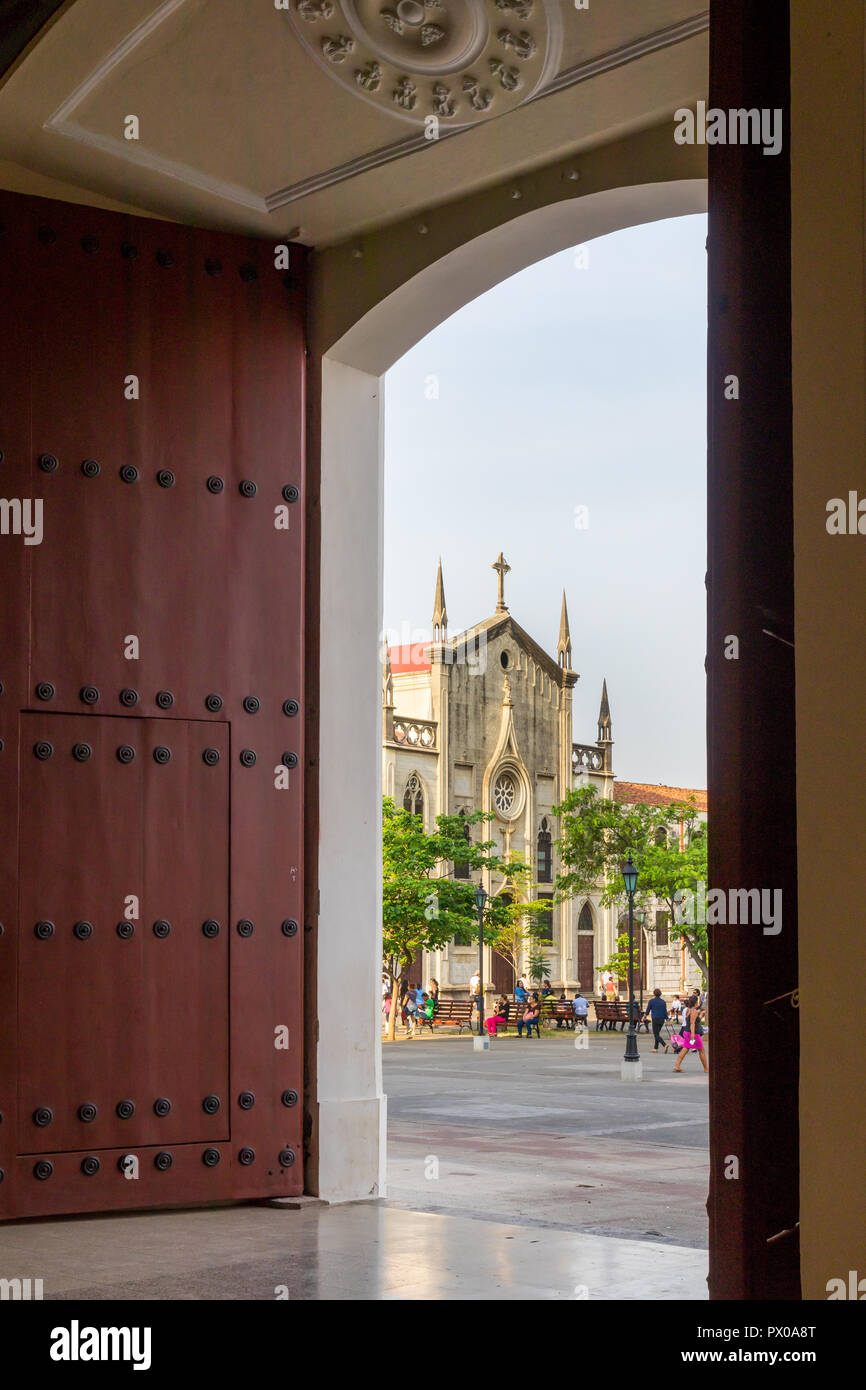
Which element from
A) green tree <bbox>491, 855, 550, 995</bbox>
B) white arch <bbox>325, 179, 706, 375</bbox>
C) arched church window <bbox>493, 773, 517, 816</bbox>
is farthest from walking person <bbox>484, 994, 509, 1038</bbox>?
white arch <bbox>325, 179, 706, 375</bbox>

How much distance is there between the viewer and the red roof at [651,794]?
252ft

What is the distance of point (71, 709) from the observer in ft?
26.7

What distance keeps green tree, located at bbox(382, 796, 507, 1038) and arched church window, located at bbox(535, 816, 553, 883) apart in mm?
17207

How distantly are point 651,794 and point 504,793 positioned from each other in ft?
53.0

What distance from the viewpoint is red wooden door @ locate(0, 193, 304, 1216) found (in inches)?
311

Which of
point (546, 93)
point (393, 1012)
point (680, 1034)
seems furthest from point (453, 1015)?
point (546, 93)

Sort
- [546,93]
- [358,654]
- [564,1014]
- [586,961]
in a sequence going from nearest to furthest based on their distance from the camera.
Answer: [546,93], [358,654], [564,1014], [586,961]

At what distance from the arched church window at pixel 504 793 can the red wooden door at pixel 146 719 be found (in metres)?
56.2

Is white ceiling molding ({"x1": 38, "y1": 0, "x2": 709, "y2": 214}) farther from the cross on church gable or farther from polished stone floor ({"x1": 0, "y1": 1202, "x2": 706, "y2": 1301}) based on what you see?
the cross on church gable

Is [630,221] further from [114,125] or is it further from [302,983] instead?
[302,983]

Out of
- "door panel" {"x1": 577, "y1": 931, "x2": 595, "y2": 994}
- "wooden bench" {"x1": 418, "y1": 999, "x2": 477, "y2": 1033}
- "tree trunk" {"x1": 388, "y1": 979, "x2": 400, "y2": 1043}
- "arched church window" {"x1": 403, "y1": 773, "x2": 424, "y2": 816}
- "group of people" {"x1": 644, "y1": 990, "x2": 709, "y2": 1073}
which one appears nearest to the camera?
"group of people" {"x1": 644, "y1": 990, "x2": 709, "y2": 1073}

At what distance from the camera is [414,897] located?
45.6 metres

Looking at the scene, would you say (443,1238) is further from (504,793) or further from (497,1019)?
(504,793)

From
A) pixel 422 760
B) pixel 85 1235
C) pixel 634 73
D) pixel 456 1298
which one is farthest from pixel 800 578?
pixel 422 760
